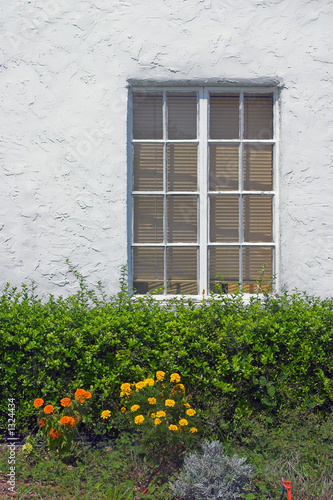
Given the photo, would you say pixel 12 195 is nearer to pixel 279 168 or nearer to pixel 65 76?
pixel 65 76

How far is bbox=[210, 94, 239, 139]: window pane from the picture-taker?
4871mm

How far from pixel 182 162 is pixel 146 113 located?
63 centimetres

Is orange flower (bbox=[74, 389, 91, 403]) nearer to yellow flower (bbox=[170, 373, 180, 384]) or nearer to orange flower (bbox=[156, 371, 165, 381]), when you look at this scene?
orange flower (bbox=[156, 371, 165, 381])

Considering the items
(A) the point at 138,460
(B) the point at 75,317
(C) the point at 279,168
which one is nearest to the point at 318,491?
(A) the point at 138,460

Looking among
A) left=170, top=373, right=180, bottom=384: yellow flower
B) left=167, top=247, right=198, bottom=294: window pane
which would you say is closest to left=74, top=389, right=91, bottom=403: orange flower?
left=170, top=373, right=180, bottom=384: yellow flower

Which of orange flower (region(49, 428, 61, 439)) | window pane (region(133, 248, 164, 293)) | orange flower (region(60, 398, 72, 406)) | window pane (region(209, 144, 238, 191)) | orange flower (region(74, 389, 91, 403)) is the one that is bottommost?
orange flower (region(49, 428, 61, 439))

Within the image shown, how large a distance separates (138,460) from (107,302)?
163cm

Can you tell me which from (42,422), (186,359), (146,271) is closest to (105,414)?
(42,422)

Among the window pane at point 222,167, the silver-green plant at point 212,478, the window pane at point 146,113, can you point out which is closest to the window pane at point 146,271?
the window pane at point 222,167

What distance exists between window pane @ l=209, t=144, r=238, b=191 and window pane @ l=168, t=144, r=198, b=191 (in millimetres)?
178

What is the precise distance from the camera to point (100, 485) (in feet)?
10.5

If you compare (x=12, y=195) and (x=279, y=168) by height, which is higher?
(x=279, y=168)

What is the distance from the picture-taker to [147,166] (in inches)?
192

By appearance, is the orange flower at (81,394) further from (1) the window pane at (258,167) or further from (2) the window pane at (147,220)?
(1) the window pane at (258,167)
